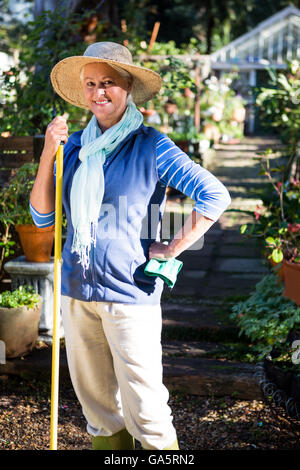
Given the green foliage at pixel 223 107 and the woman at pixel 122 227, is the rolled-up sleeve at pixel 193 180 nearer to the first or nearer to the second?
the woman at pixel 122 227

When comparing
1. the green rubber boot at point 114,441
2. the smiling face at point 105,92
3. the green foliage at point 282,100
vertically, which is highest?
the green foliage at point 282,100

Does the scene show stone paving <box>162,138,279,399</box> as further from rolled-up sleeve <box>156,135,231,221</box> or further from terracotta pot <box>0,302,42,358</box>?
rolled-up sleeve <box>156,135,231,221</box>

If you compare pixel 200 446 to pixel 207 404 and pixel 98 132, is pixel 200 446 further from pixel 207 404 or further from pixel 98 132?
pixel 98 132

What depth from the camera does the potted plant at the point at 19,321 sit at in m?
3.57

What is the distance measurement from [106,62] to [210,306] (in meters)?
2.69

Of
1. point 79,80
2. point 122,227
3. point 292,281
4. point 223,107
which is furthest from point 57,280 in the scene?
point 223,107

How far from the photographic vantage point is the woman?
6.93 feet

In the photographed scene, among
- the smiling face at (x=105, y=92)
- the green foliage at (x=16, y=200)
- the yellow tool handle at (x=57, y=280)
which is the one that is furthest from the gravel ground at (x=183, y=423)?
the smiling face at (x=105, y=92)

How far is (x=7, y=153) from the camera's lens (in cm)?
416

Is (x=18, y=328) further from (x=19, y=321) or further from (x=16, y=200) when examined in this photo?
(x=16, y=200)

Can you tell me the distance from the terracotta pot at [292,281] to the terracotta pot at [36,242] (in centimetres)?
150

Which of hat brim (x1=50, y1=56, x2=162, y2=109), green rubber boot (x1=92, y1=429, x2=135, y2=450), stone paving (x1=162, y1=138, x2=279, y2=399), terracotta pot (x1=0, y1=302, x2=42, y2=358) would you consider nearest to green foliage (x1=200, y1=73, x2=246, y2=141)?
stone paving (x1=162, y1=138, x2=279, y2=399)

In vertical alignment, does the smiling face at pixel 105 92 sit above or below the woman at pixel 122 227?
above

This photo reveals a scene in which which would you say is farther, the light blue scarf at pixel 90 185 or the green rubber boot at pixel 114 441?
the green rubber boot at pixel 114 441
